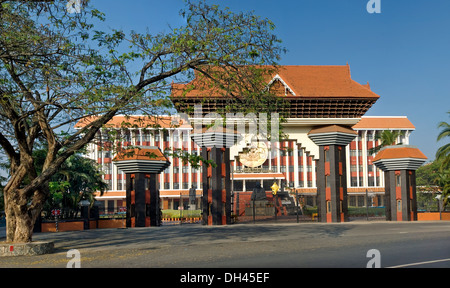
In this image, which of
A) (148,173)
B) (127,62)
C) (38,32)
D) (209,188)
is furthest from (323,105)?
(38,32)

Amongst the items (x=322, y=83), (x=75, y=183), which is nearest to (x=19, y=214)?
(x=322, y=83)

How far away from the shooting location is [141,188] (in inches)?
1198

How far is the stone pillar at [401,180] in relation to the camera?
3325 centimetres

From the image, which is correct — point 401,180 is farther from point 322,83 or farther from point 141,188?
point 141,188

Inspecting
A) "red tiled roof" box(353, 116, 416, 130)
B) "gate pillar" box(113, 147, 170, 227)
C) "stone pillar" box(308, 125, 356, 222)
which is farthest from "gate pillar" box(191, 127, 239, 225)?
"red tiled roof" box(353, 116, 416, 130)

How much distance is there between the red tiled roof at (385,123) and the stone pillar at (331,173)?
56.8m

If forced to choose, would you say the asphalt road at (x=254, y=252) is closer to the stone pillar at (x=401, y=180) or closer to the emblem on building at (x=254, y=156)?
the stone pillar at (x=401, y=180)

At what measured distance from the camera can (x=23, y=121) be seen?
17.1 metres

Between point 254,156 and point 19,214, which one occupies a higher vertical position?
point 254,156

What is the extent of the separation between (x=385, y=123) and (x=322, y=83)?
59800 millimetres

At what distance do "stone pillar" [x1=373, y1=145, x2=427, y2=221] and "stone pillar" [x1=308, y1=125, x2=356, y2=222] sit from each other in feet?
14.5

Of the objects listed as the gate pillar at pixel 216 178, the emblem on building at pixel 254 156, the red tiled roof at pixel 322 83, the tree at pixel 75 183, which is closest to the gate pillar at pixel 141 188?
the gate pillar at pixel 216 178

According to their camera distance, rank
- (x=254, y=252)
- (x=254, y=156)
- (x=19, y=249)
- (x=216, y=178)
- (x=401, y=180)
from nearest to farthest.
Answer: (x=254, y=252)
(x=19, y=249)
(x=216, y=178)
(x=401, y=180)
(x=254, y=156)

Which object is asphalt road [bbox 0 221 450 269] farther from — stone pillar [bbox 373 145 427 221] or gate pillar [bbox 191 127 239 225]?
stone pillar [bbox 373 145 427 221]
